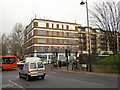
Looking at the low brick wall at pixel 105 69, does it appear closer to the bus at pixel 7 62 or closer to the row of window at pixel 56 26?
the bus at pixel 7 62

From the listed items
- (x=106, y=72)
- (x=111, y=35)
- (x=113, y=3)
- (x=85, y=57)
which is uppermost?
(x=113, y=3)

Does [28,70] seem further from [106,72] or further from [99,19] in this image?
[99,19]

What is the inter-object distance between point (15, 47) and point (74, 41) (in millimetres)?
25246

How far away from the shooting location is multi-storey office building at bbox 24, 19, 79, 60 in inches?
2362

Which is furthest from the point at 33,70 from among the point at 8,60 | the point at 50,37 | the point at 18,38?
the point at 50,37

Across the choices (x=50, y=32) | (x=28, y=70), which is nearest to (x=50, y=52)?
(x=50, y=32)

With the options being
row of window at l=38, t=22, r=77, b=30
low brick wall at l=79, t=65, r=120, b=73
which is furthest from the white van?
row of window at l=38, t=22, r=77, b=30

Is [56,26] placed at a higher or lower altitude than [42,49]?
higher

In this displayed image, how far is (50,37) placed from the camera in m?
62.6

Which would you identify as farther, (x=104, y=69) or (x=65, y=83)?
(x=104, y=69)

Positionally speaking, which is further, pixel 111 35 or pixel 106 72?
pixel 111 35

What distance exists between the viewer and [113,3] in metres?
21.2

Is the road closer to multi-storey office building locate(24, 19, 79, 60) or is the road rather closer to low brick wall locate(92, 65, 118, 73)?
low brick wall locate(92, 65, 118, 73)

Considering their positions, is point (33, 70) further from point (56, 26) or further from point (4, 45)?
point (4, 45)
